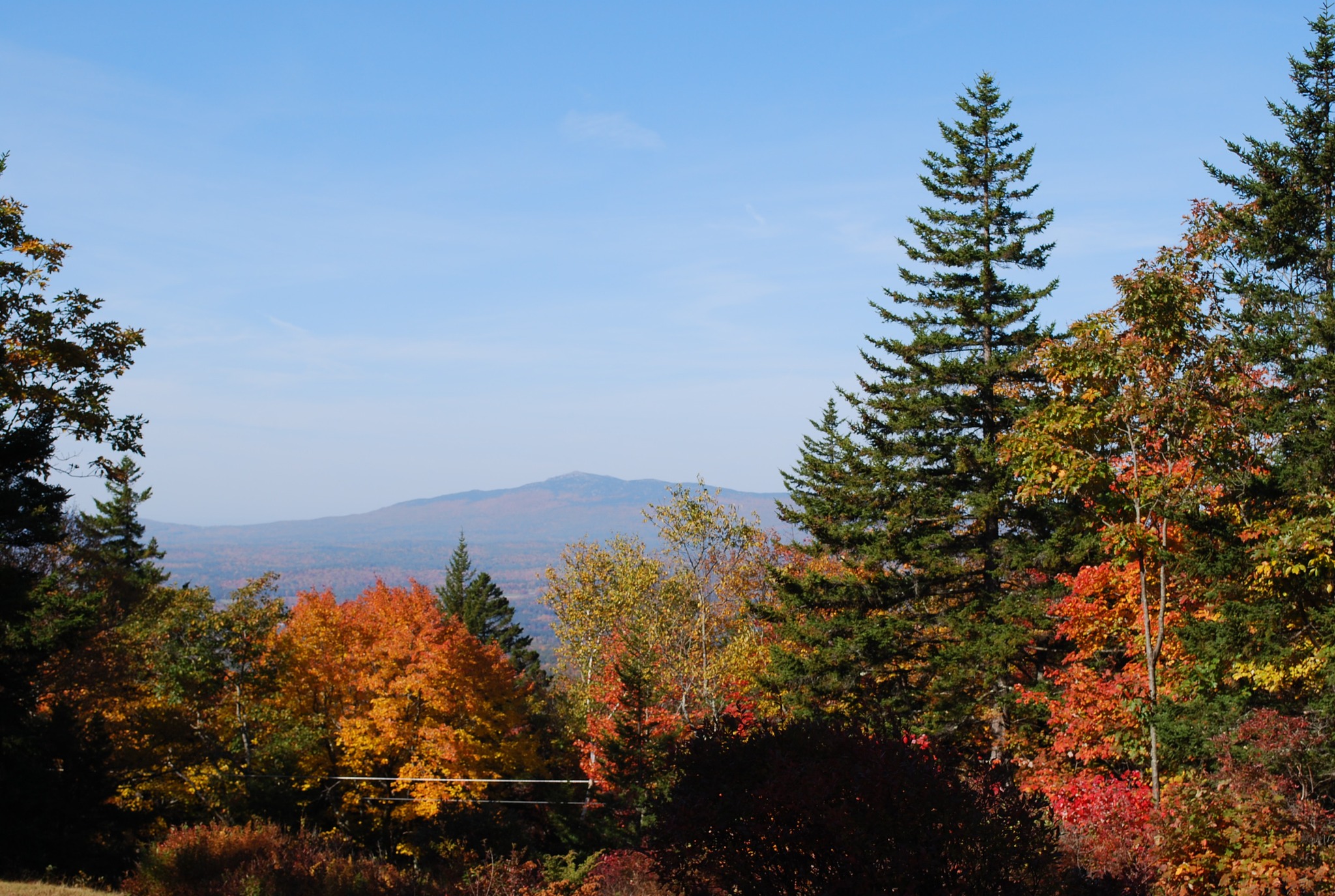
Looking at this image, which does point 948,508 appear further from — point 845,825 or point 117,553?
point 117,553

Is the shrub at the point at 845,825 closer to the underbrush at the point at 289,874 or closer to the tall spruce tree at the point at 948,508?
the underbrush at the point at 289,874

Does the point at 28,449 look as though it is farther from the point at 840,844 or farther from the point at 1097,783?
the point at 1097,783

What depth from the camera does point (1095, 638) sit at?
67.9 feet

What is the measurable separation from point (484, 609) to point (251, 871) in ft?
172


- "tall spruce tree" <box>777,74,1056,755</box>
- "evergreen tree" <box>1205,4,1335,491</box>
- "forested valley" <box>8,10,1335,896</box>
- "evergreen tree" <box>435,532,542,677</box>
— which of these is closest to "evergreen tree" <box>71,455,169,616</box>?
"forested valley" <box>8,10,1335,896</box>

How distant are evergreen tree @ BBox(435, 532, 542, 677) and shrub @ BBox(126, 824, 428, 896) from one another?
43590 millimetres

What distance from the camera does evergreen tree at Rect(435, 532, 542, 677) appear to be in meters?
63.9

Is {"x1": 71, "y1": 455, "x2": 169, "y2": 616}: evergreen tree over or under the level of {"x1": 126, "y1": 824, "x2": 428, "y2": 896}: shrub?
over

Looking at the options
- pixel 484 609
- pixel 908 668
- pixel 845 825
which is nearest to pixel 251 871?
pixel 845 825

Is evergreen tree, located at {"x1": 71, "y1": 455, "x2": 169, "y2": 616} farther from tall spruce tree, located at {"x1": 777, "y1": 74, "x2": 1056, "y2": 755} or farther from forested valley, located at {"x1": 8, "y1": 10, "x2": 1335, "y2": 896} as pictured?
tall spruce tree, located at {"x1": 777, "y1": 74, "x2": 1056, "y2": 755}

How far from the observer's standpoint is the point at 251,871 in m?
14.7

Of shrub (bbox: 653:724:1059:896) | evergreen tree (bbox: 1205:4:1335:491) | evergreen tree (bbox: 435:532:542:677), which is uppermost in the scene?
evergreen tree (bbox: 1205:4:1335:491)

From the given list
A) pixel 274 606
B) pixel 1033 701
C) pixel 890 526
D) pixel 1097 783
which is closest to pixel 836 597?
pixel 890 526

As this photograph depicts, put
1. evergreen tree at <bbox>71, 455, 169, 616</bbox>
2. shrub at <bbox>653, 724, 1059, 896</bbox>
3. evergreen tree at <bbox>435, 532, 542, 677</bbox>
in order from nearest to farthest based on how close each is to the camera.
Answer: shrub at <bbox>653, 724, 1059, 896</bbox>
evergreen tree at <bbox>71, 455, 169, 616</bbox>
evergreen tree at <bbox>435, 532, 542, 677</bbox>
